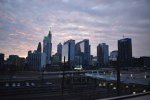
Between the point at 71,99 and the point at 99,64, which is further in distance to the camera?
the point at 99,64

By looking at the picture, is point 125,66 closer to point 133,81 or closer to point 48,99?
point 133,81

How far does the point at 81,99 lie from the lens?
2975 centimetres

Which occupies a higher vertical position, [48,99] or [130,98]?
[130,98]

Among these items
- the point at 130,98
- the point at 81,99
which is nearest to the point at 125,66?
the point at 81,99

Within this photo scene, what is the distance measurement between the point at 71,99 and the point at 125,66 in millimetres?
91281

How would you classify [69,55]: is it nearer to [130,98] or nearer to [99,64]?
[99,64]

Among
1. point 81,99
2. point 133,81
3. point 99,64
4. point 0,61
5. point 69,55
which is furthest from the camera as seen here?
point 69,55

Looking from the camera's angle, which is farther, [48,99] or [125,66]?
[125,66]

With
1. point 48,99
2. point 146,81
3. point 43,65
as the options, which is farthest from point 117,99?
point 43,65

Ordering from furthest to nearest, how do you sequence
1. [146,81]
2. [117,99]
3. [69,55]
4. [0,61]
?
[69,55], [0,61], [146,81], [117,99]

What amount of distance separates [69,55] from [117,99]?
18597 cm

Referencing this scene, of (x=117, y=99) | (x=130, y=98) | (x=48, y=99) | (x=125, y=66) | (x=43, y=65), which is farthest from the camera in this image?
(x=43, y=65)

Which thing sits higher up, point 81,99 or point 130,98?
point 130,98

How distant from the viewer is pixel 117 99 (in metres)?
8.23
